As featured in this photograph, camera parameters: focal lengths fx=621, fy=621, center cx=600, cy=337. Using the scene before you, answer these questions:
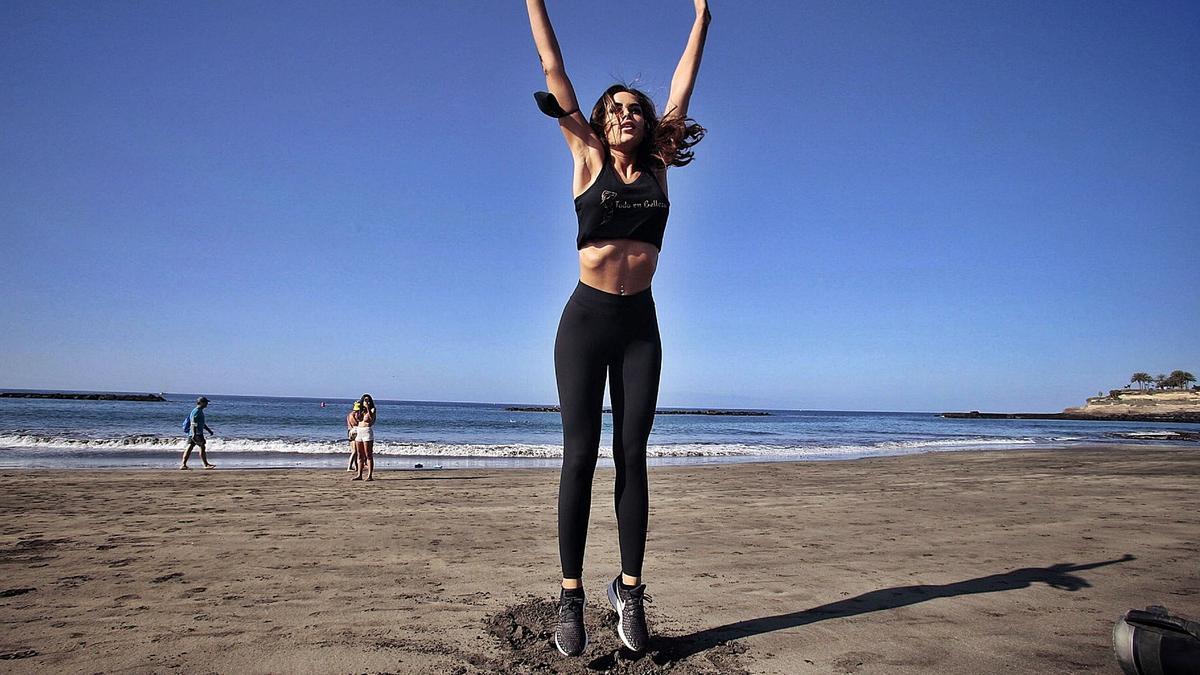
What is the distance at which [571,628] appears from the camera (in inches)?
95.9

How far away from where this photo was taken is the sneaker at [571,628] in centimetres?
240

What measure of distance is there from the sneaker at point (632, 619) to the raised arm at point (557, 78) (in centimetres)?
188

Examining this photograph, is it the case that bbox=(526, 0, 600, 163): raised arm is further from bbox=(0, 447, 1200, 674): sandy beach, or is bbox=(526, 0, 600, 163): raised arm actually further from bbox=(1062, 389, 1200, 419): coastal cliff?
Result: bbox=(1062, 389, 1200, 419): coastal cliff

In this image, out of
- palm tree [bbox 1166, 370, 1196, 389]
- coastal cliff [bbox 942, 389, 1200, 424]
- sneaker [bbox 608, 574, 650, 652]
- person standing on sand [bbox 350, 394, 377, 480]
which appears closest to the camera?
sneaker [bbox 608, 574, 650, 652]

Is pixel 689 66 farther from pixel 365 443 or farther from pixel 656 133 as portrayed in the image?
pixel 365 443

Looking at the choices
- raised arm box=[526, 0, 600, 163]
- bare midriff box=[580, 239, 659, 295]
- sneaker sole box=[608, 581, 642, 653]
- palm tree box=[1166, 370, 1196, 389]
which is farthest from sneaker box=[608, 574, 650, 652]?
palm tree box=[1166, 370, 1196, 389]

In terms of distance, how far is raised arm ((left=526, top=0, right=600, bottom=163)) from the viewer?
259 centimetres

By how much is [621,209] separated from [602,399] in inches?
31.2

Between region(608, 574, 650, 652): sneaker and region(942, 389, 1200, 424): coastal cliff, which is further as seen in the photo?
region(942, 389, 1200, 424): coastal cliff

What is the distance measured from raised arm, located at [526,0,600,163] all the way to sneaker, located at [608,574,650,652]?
1.88 metres

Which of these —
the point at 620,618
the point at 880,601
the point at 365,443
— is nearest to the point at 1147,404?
the point at 365,443

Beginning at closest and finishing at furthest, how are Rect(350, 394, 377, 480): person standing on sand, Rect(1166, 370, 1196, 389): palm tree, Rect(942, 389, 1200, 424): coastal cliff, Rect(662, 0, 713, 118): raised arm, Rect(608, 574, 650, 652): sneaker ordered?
Rect(608, 574, 650, 652): sneaker, Rect(662, 0, 713, 118): raised arm, Rect(350, 394, 377, 480): person standing on sand, Rect(942, 389, 1200, 424): coastal cliff, Rect(1166, 370, 1196, 389): palm tree

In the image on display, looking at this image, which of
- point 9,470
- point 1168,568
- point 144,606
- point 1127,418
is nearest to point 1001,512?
point 1168,568

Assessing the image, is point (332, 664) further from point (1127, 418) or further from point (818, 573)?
point (1127, 418)
